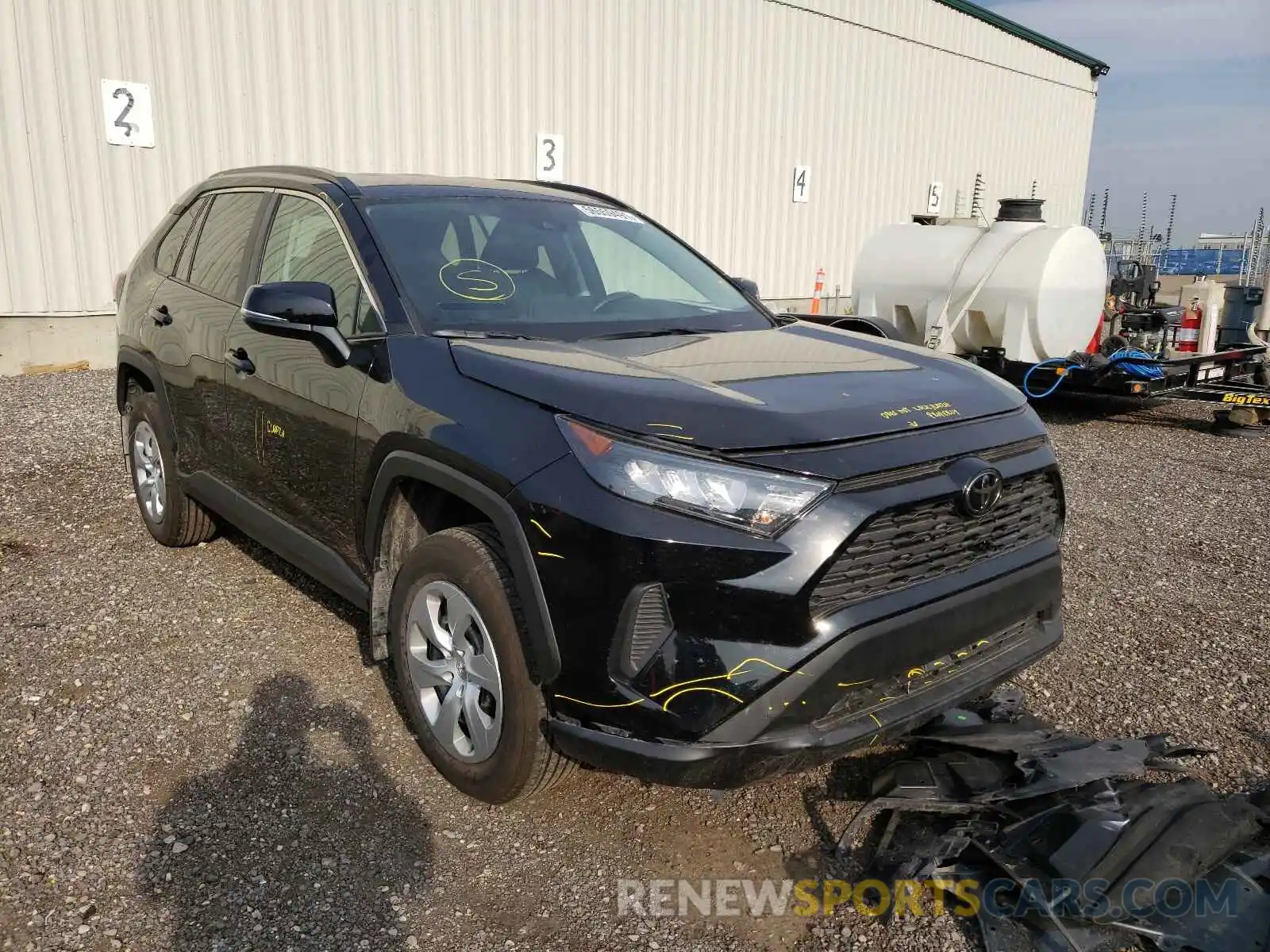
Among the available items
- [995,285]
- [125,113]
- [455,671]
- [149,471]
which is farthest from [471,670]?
[125,113]

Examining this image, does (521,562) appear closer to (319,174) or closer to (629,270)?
(629,270)

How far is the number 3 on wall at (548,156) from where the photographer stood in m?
11.6

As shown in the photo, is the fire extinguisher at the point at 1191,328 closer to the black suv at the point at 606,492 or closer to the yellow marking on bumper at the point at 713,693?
the black suv at the point at 606,492

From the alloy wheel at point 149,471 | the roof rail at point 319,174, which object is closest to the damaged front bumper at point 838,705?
the roof rail at point 319,174

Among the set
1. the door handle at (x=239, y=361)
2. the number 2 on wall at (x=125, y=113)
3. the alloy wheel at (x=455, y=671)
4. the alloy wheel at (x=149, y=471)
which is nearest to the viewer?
the alloy wheel at (x=455, y=671)

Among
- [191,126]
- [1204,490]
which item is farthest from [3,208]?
[1204,490]

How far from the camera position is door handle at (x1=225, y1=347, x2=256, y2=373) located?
3.72 m

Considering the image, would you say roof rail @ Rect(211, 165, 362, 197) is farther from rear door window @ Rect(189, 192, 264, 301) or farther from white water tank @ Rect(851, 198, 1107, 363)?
white water tank @ Rect(851, 198, 1107, 363)

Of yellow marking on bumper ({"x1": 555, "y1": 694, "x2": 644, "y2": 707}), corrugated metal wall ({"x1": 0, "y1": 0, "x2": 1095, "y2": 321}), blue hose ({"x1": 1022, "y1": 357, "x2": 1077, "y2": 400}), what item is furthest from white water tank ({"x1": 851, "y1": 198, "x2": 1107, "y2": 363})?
yellow marking on bumper ({"x1": 555, "y1": 694, "x2": 644, "y2": 707})

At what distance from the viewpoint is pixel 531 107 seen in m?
11.4

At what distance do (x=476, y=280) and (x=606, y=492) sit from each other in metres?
1.34

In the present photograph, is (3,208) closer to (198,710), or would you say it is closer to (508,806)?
(198,710)

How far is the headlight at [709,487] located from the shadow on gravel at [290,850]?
1228mm

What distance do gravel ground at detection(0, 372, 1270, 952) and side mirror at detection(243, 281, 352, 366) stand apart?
1284 mm
